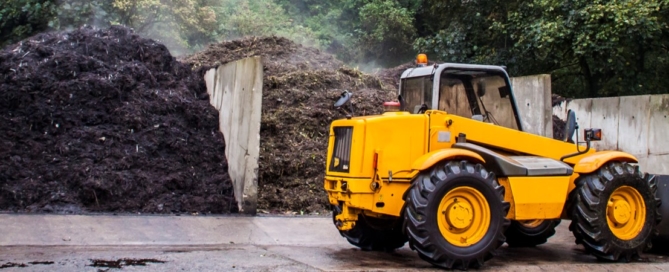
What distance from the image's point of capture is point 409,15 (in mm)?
25062

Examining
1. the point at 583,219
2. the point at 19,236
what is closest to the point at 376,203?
the point at 583,219

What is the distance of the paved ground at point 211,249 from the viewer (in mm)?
6820

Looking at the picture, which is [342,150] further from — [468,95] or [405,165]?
[468,95]

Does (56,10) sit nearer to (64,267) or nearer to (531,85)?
(531,85)

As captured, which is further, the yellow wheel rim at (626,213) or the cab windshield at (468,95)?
the cab windshield at (468,95)

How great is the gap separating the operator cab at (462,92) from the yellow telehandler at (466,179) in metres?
0.01

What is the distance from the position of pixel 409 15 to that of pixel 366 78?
10827 mm

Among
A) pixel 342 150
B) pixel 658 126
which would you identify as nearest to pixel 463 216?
pixel 342 150

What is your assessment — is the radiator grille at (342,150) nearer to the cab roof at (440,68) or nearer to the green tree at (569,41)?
the cab roof at (440,68)

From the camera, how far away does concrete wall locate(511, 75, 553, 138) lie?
42.0 feet

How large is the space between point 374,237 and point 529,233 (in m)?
2.09

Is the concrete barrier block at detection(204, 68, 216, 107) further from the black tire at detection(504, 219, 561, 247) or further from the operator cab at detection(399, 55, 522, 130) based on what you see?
the black tire at detection(504, 219, 561, 247)

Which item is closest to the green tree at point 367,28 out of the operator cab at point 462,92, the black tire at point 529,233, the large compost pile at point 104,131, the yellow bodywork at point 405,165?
A: the large compost pile at point 104,131

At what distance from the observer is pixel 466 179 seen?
6.87 m
